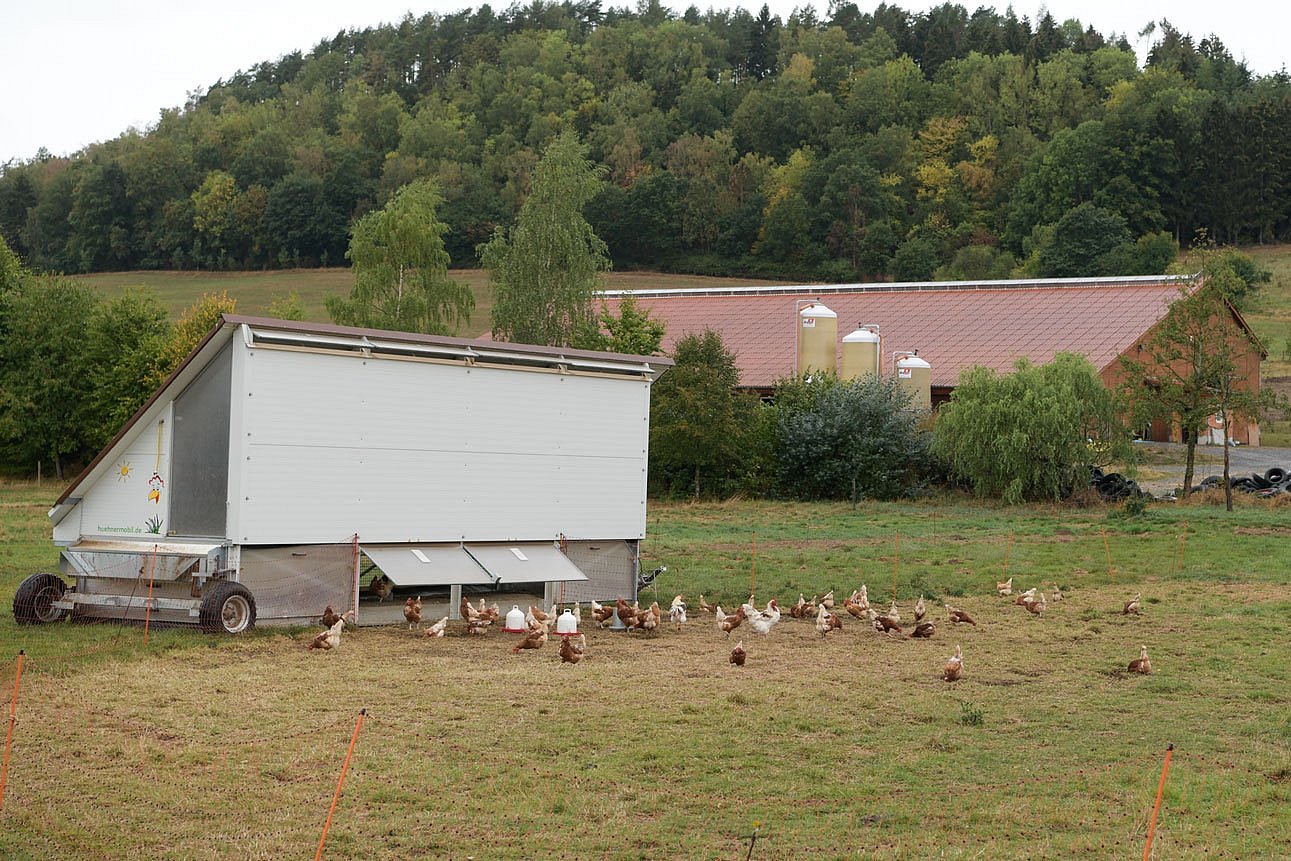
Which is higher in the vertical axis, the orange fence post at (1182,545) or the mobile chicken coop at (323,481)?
the mobile chicken coop at (323,481)

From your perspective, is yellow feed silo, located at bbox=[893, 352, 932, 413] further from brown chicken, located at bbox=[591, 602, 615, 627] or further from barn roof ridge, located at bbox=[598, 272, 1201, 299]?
brown chicken, located at bbox=[591, 602, 615, 627]

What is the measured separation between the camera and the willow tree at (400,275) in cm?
5319

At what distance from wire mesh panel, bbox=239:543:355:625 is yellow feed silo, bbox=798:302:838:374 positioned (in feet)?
112

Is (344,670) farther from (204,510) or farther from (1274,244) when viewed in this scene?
(1274,244)

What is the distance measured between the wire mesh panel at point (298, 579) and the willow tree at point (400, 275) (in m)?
35.6

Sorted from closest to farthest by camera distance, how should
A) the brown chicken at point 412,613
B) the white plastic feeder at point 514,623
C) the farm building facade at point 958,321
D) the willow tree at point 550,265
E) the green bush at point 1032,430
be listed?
the white plastic feeder at point 514,623 < the brown chicken at point 412,613 < the green bush at point 1032,430 < the willow tree at point 550,265 < the farm building facade at point 958,321

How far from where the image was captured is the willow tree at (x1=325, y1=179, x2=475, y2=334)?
5319 cm

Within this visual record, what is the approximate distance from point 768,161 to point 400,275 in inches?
2956

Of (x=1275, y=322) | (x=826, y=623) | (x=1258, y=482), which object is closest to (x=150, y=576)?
(x=826, y=623)

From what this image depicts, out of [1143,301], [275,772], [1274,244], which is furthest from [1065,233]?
[275,772]

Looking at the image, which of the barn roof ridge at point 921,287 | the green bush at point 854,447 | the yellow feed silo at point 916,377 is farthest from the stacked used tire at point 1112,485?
the barn roof ridge at point 921,287

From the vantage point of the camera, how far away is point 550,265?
2042 inches

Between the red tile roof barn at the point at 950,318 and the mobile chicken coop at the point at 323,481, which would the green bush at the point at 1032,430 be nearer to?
the red tile roof barn at the point at 950,318

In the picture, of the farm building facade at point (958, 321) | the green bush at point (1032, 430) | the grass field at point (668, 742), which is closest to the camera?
the grass field at point (668, 742)
